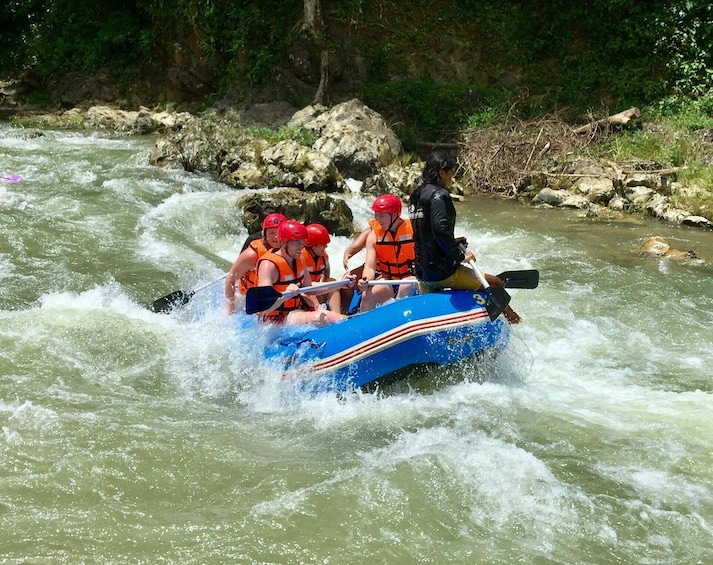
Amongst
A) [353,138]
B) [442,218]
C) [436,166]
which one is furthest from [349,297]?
[353,138]

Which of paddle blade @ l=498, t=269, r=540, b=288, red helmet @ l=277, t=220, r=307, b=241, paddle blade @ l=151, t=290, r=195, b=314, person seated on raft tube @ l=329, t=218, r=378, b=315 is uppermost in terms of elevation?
red helmet @ l=277, t=220, r=307, b=241

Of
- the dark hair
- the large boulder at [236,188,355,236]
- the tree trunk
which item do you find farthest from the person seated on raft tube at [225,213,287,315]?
the tree trunk

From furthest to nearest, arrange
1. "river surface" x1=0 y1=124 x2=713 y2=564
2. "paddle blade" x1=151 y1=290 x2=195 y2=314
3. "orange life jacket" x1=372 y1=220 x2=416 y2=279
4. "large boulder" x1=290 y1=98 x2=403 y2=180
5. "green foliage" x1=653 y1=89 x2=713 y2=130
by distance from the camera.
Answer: "green foliage" x1=653 y1=89 x2=713 y2=130 → "large boulder" x1=290 y1=98 x2=403 y2=180 → "paddle blade" x1=151 y1=290 x2=195 y2=314 → "orange life jacket" x1=372 y1=220 x2=416 y2=279 → "river surface" x1=0 y1=124 x2=713 y2=564

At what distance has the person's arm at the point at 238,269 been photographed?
211 inches

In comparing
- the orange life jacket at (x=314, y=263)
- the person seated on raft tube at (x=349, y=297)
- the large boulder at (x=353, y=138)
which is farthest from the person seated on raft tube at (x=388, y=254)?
the large boulder at (x=353, y=138)

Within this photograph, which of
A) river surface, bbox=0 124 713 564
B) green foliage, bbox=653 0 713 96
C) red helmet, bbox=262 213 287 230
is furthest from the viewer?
green foliage, bbox=653 0 713 96

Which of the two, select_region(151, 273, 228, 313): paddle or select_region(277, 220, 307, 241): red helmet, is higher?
select_region(277, 220, 307, 241): red helmet

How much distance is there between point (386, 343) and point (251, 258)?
1376 millimetres

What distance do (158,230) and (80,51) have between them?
12.9 meters

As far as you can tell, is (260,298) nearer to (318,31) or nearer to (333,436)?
(333,436)

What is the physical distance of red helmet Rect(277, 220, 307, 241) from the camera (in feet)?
16.1

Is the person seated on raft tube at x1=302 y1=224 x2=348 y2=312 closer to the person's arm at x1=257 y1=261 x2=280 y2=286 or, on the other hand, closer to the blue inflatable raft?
the person's arm at x1=257 y1=261 x2=280 y2=286

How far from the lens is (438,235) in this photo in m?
4.56

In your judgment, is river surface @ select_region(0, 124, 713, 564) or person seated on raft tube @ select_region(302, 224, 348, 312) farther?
person seated on raft tube @ select_region(302, 224, 348, 312)
